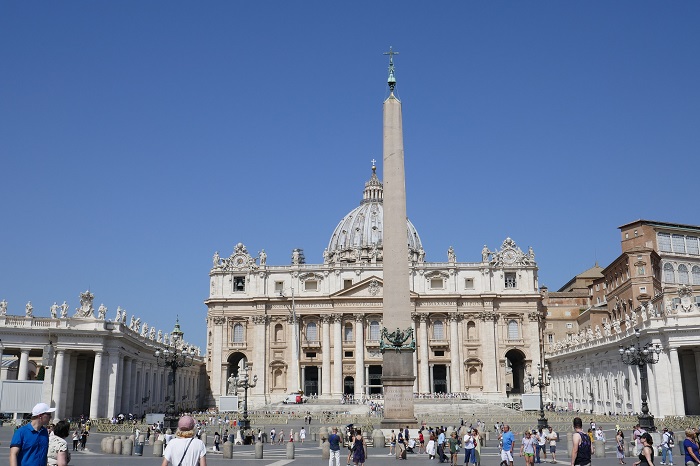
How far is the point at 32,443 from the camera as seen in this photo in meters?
7.03

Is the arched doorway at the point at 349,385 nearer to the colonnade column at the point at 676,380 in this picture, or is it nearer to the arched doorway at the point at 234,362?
the arched doorway at the point at 234,362

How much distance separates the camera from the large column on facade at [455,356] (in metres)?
78.6

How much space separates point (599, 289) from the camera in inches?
3108

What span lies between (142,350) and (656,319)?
1504 inches

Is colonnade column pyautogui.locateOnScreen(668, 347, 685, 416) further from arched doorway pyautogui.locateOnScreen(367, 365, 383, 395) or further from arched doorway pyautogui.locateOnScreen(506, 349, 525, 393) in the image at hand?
arched doorway pyautogui.locateOnScreen(367, 365, 383, 395)

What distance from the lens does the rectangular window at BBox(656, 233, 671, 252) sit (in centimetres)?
6362

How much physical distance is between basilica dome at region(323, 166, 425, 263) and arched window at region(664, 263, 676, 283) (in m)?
48.6

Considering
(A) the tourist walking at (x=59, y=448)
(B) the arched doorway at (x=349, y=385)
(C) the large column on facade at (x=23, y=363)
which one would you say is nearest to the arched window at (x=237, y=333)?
(B) the arched doorway at (x=349, y=385)

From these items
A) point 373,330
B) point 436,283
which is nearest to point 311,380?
point 373,330

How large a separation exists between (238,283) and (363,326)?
53.0 feet

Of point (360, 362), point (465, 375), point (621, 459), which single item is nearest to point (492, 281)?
point (465, 375)

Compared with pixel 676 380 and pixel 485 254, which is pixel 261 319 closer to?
pixel 485 254

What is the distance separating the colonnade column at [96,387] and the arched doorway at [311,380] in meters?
37.0

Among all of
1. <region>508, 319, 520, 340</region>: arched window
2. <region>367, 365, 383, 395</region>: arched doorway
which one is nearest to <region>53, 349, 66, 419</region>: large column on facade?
<region>367, 365, 383, 395</region>: arched doorway
